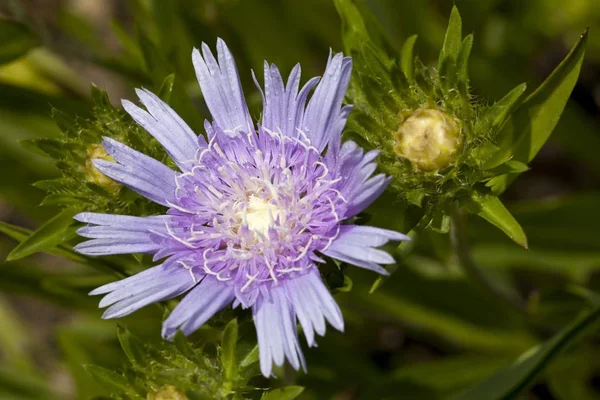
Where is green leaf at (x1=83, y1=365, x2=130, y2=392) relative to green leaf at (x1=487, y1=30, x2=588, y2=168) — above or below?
below

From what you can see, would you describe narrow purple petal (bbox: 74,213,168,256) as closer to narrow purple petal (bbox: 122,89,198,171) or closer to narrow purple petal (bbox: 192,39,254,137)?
narrow purple petal (bbox: 122,89,198,171)

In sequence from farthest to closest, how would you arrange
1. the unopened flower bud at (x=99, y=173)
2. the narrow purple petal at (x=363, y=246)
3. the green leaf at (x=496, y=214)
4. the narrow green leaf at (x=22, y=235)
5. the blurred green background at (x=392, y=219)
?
the blurred green background at (x=392, y=219)
the narrow green leaf at (x=22, y=235)
the unopened flower bud at (x=99, y=173)
the green leaf at (x=496, y=214)
the narrow purple petal at (x=363, y=246)

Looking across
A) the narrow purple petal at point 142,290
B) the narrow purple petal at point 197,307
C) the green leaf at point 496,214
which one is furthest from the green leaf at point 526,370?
the narrow purple petal at point 142,290

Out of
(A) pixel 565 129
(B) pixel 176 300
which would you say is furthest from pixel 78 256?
(A) pixel 565 129

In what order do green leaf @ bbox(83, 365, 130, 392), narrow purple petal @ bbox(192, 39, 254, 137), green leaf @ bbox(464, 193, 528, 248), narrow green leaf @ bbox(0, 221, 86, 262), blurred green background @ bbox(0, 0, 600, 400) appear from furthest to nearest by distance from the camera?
blurred green background @ bbox(0, 0, 600, 400)
narrow green leaf @ bbox(0, 221, 86, 262)
narrow purple petal @ bbox(192, 39, 254, 137)
green leaf @ bbox(83, 365, 130, 392)
green leaf @ bbox(464, 193, 528, 248)

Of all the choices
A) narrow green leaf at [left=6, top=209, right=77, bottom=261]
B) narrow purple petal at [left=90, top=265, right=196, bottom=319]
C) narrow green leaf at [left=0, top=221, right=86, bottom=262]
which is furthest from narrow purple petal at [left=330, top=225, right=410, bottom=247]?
narrow green leaf at [left=0, top=221, right=86, bottom=262]

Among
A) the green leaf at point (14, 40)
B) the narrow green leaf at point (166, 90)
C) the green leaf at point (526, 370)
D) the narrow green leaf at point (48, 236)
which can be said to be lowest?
the green leaf at point (526, 370)

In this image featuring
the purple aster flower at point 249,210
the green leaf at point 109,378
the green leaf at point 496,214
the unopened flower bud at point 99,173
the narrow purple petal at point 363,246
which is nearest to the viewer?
the narrow purple petal at point 363,246

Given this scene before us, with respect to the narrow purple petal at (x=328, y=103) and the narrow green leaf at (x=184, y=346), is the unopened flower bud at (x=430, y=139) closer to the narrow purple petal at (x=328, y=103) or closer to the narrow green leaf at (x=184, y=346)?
the narrow purple petal at (x=328, y=103)

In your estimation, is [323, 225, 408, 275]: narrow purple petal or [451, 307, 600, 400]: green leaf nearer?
[323, 225, 408, 275]: narrow purple petal
